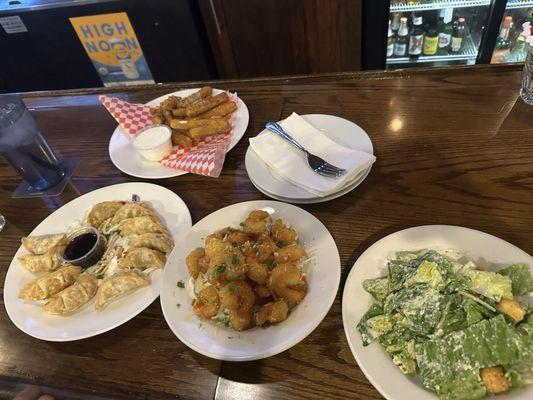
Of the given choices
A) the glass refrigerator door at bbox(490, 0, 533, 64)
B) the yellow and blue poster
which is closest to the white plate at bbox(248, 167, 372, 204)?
the glass refrigerator door at bbox(490, 0, 533, 64)

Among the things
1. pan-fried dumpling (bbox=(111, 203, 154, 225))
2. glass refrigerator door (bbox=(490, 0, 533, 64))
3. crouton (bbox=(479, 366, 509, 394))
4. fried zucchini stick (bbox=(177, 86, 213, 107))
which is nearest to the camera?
crouton (bbox=(479, 366, 509, 394))

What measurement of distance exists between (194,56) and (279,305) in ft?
7.99

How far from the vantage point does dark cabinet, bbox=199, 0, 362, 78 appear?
2658 millimetres

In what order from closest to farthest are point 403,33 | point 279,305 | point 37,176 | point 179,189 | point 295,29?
1. point 279,305
2. point 179,189
3. point 37,176
4. point 295,29
5. point 403,33

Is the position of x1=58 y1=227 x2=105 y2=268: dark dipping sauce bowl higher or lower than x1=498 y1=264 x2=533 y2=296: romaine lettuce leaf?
lower

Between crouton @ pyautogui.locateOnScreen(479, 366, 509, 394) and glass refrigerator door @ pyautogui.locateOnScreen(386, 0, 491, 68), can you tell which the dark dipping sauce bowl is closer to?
Answer: crouton @ pyautogui.locateOnScreen(479, 366, 509, 394)

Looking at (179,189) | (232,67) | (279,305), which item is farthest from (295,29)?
(279,305)

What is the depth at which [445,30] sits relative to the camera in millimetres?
2949

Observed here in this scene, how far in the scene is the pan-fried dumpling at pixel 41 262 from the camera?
1224 millimetres

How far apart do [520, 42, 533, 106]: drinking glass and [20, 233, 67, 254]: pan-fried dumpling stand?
1717 mm

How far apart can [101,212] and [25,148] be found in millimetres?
465

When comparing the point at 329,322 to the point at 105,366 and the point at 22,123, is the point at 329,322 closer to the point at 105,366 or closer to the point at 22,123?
the point at 105,366

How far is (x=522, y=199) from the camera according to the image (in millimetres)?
1164

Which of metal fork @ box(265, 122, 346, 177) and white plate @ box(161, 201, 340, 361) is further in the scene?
metal fork @ box(265, 122, 346, 177)
